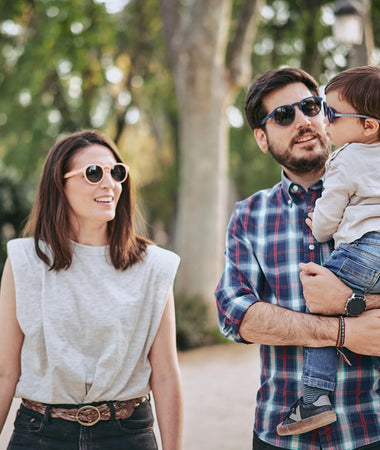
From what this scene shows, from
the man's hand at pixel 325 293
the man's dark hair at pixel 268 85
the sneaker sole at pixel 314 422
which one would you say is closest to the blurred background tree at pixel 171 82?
the man's dark hair at pixel 268 85

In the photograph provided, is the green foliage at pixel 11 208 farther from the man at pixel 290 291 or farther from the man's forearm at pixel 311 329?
the man's forearm at pixel 311 329

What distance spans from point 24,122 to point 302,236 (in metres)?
14.6

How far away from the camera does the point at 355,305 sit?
2418 millimetres

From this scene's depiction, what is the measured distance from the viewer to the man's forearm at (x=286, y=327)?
2412 millimetres

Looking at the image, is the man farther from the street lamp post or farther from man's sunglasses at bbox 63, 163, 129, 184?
the street lamp post

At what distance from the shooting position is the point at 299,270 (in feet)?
8.50

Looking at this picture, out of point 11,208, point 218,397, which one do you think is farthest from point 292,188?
point 11,208

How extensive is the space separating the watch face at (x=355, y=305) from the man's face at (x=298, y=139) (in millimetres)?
602

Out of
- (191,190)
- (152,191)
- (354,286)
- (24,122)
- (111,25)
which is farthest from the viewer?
(152,191)

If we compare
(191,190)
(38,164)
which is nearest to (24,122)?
(38,164)

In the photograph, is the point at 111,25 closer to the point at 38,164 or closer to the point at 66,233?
the point at 38,164

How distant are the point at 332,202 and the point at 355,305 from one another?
404 mm

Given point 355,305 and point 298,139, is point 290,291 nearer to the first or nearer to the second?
point 355,305

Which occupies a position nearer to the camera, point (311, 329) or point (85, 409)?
point (311, 329)
